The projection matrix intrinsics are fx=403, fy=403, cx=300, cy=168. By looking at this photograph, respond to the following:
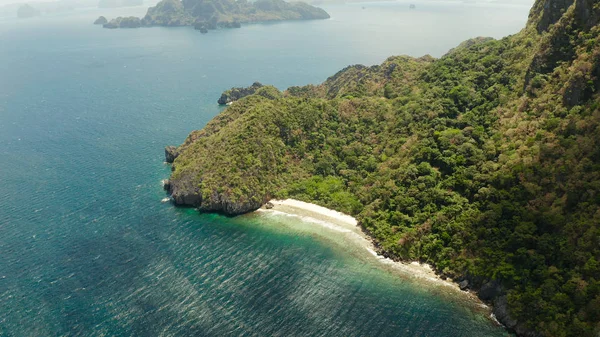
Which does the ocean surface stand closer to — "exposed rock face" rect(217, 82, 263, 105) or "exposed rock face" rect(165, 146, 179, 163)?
"exposed rock face" rect(165, 146, 179, 163)

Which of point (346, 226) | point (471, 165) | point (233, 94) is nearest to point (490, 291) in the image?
point (471, 165)

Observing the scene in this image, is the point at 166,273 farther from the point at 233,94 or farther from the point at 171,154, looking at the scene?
the point at 233,94

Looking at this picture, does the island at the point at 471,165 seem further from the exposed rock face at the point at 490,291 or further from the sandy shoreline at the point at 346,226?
the sandy shoreline at the point at 346,226

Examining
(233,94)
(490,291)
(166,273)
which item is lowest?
(166,273)

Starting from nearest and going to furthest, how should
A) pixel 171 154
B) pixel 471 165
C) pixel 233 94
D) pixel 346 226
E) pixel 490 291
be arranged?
pixel 490 291 → pixel 471 165 → pixel 346 226 → pixel 171 154 → pixel 233 94

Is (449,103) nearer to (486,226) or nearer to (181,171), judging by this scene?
(486,226)

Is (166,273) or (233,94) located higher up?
(233,94)

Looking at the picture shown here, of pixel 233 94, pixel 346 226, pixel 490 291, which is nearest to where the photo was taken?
pixel 490 291
